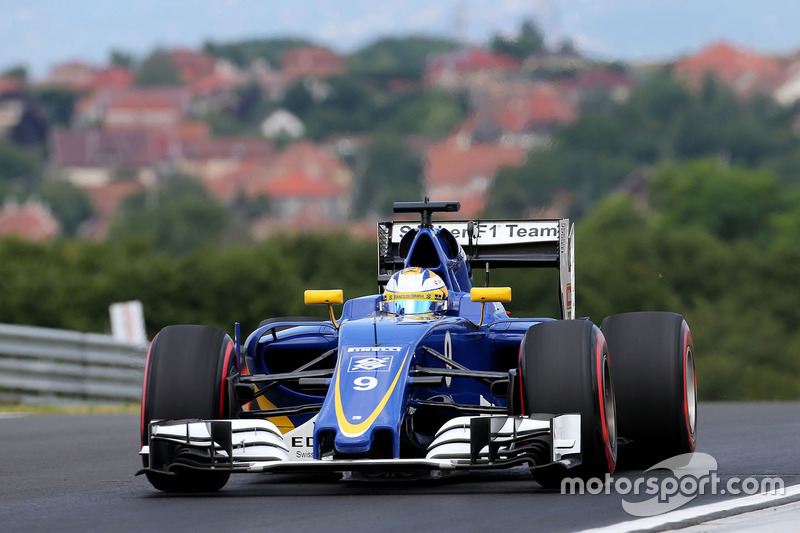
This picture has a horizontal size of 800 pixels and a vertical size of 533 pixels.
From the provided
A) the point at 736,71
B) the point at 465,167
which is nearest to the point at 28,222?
the point at 465,167

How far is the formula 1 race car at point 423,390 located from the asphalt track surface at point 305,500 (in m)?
0.21

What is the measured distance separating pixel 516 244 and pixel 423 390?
3.20 metres

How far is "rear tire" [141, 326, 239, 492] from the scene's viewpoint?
10141 millimetres

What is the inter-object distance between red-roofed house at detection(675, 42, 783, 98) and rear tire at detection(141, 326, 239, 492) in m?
168

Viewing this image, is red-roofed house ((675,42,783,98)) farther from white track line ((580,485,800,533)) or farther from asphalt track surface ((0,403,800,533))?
white track line ((580,485,800,533))

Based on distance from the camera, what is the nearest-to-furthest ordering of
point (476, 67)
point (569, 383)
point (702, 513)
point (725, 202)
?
point (702, 513) < point (569, 383) < point (725, 202) < point (476, 67)

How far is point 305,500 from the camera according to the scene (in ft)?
31.1

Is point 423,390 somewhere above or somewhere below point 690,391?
above

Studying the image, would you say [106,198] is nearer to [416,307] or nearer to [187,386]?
[416,307]

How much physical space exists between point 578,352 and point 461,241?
13.2 ft

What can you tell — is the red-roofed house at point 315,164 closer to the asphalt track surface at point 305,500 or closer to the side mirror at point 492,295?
the asphalt track surface at point 305,500

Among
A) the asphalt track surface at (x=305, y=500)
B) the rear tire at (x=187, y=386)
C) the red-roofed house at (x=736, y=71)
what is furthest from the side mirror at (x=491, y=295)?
the red-roofed house at (x=736, y=71)

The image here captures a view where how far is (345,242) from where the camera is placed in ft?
213

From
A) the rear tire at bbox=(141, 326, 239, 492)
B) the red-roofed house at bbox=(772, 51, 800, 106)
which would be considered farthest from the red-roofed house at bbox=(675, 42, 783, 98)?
the rear tire at bbox=(141, 326, 239, 492)
